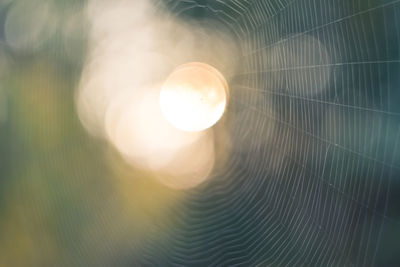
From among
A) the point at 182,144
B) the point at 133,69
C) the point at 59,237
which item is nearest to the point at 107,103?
the point at 133,69

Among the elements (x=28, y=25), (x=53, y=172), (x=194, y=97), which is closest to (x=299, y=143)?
(x=194, y=97)

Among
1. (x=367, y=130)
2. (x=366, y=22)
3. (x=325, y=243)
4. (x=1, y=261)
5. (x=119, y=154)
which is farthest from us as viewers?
(x=119, y=154)

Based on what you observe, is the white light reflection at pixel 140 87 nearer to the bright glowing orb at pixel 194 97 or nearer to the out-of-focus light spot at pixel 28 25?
the bright glowing orb at pixel 194 97

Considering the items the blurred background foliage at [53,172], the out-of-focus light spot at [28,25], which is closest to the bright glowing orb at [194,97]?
the blurred background foliage at [53,172]

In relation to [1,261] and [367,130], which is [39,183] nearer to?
[1,261]

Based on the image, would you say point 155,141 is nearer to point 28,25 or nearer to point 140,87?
point 140,87

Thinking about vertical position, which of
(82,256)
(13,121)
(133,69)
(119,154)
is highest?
(133,69)

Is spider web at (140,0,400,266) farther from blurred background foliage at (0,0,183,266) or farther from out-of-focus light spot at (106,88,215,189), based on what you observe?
blurred background foliage at (0,0,183,266)
